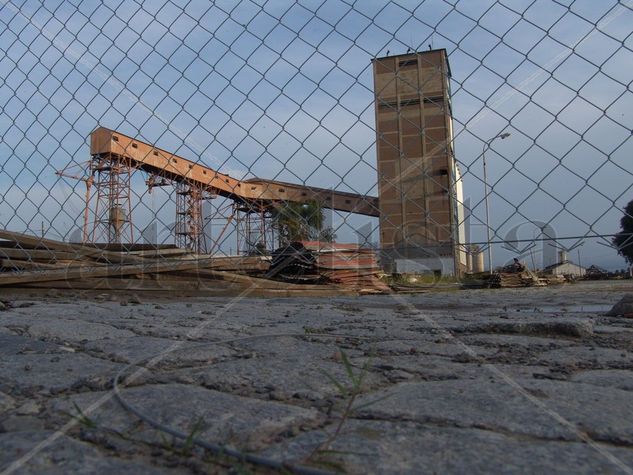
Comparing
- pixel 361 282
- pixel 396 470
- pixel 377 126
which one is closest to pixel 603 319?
pixel 377 126

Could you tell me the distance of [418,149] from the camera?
8.26 ft

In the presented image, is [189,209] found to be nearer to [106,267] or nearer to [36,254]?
[106,267]

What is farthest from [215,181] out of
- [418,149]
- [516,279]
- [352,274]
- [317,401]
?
[516,279]

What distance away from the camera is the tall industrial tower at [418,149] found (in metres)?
2.49

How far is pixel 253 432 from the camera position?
961 millimetres

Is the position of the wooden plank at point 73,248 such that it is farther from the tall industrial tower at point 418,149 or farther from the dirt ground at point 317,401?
the tall industrial tower at point 418,149

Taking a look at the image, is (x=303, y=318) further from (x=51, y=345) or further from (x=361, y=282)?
(x=361, y=282)

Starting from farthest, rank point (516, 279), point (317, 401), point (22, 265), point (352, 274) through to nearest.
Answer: point (516, 279) → point (352, 274) → point (22, 265) → point (317, 401)

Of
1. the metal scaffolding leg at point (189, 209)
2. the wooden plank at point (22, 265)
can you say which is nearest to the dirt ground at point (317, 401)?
the metal scaffolding leg at point (189, 209)

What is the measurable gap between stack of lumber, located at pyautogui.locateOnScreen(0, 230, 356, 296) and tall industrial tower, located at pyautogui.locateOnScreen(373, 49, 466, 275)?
1.97 metres

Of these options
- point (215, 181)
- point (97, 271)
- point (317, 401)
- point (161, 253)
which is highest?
point (215, 181)

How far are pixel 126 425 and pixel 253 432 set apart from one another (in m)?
0.23

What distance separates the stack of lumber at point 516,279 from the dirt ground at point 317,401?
775 cm

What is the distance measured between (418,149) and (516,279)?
8.67 m
